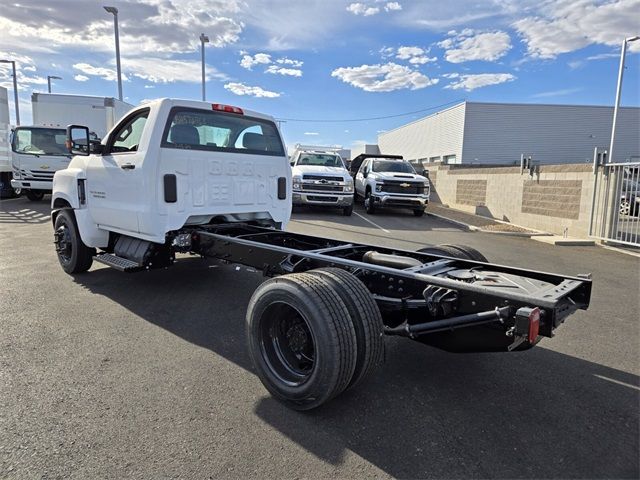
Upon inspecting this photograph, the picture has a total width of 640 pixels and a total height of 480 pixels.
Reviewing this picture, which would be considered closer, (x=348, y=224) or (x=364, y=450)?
(x=364, y=450)

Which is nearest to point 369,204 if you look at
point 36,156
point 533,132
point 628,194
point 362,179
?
point 362,179

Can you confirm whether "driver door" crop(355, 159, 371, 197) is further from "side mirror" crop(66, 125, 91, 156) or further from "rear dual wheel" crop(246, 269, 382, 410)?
"rear dual wheel" crop(246, 269, 382, 410)

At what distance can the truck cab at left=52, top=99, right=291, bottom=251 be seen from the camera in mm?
5000

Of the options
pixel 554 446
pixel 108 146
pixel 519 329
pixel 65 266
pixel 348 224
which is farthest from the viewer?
pixel 348 224

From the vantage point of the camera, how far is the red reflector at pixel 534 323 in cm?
253

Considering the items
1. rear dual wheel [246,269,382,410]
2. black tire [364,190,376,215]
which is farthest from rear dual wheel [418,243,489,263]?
black tire [364,190,376,215]

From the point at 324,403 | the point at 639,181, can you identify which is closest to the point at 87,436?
the point at 324,403

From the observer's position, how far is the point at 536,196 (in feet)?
44.8

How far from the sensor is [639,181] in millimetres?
10773

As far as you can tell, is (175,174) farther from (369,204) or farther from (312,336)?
(369,204)

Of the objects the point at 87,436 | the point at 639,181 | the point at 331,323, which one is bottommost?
the point at 87,436

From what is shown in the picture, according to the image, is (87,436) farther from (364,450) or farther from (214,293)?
(214,293)

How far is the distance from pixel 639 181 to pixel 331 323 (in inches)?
433

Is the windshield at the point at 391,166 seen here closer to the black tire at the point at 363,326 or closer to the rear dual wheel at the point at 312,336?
the rear dual wheel at the point at 312,336
